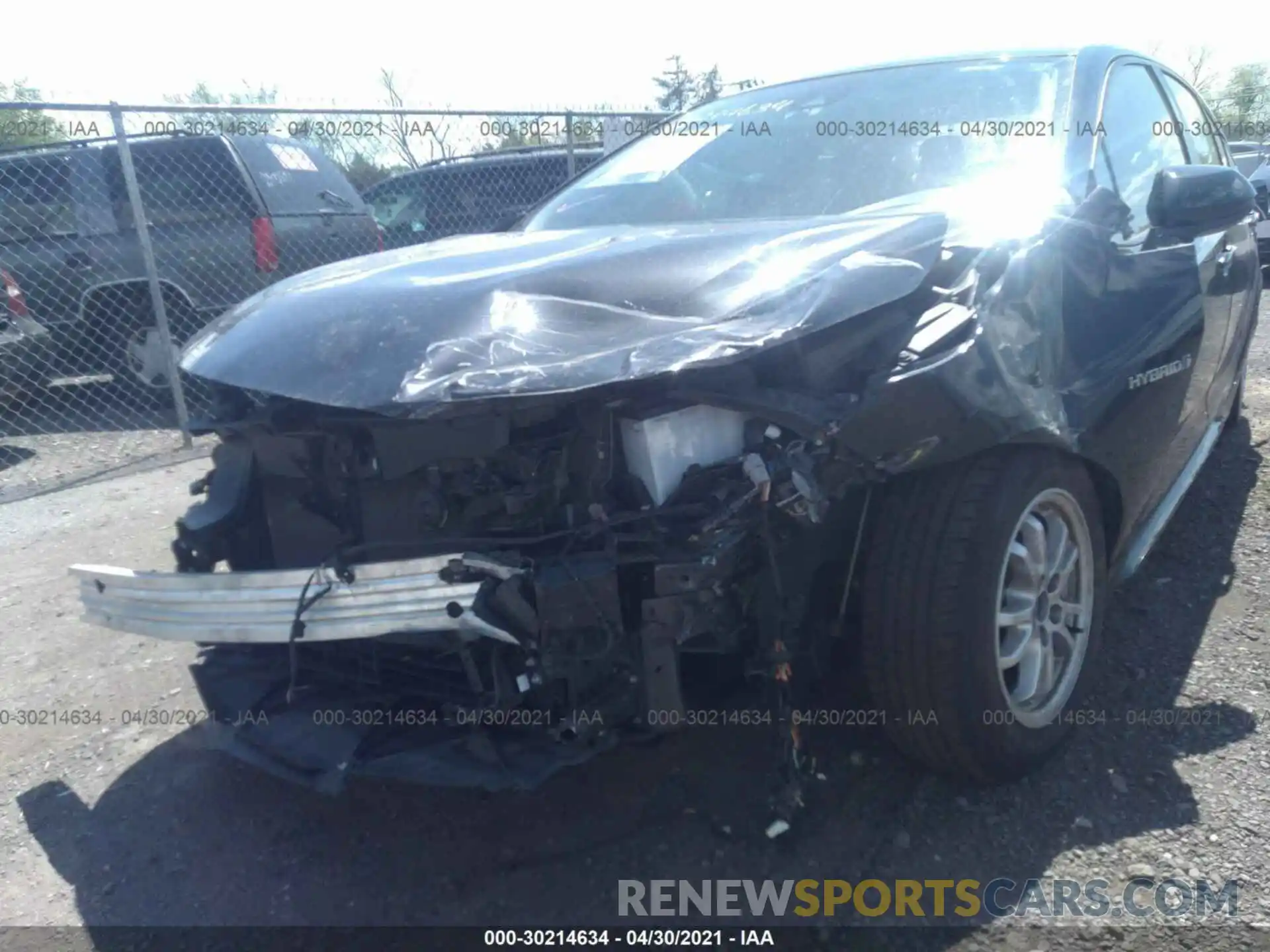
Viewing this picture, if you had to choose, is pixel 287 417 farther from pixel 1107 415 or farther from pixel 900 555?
pixel 1107 415

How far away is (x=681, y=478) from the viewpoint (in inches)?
84.4

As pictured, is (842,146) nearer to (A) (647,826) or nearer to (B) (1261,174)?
A: (A) (647,826)

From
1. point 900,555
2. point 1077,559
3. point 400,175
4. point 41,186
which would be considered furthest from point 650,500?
point 400,175

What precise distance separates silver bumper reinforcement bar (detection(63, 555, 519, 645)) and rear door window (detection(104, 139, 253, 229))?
541 centimetres

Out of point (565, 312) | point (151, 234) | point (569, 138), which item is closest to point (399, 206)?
point (569, 138)

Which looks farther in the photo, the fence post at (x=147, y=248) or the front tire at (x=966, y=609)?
the fence post at (x=147, y=248)

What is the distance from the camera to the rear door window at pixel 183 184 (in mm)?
7430

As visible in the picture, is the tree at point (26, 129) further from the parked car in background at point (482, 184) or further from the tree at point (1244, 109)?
the tree at point (1244, 109)

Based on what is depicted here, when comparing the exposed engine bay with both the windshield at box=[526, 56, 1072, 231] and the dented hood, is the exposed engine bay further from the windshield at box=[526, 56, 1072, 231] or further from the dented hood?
the windshield at box=[526, 56, 1072, 231]

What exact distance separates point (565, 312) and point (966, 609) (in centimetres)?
108

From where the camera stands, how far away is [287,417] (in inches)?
95.2

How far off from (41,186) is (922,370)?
768cm

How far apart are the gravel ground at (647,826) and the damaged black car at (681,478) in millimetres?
186

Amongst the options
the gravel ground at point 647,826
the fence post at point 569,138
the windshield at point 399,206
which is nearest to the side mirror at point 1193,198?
the gravel ground at point 647,826
